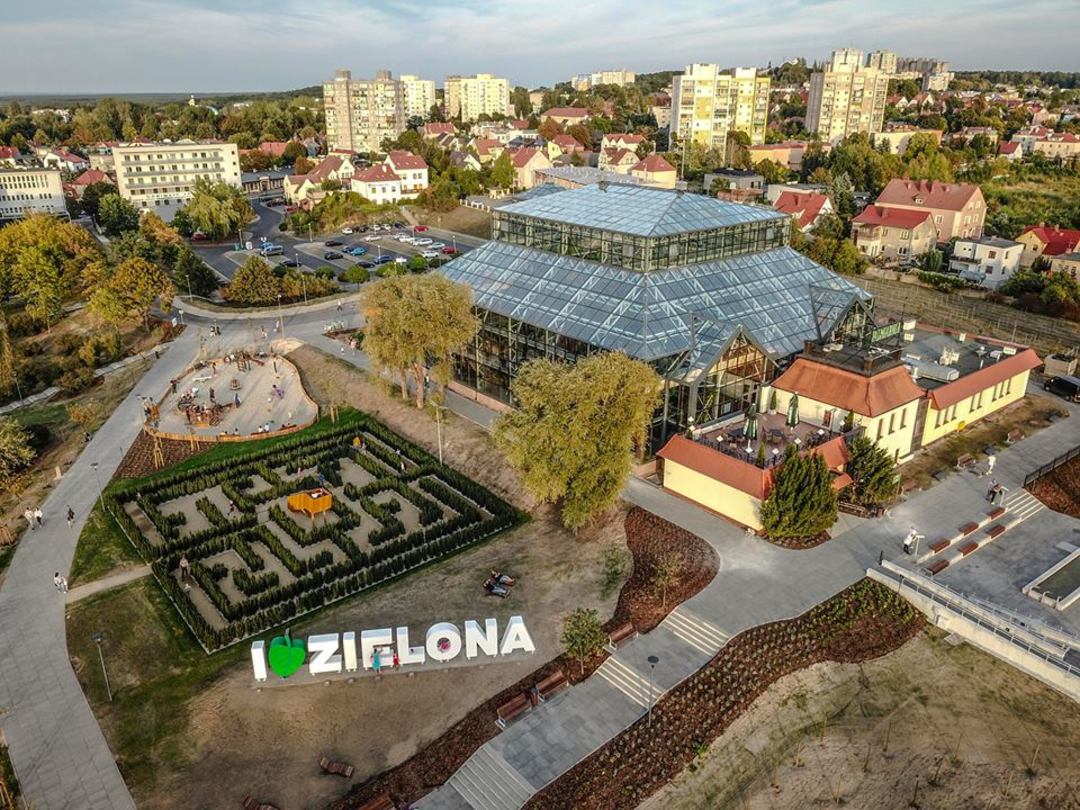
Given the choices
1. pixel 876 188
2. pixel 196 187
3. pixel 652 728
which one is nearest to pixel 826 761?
pixel 652 728

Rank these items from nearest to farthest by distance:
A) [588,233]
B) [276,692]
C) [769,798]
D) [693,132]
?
[769,798] → [276,692] → [588,233] → [693,132]

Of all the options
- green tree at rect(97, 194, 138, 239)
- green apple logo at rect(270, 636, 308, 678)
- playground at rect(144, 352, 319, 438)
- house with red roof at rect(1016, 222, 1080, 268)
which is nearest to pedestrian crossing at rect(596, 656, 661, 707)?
green apple logo at rect(270, 636, 308, 678)

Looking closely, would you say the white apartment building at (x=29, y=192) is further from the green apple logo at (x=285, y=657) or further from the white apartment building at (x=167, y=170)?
the green apple logo at (x=285, y=657)

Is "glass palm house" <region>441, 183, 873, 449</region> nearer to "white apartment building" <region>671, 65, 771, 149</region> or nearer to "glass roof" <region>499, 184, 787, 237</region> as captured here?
"glass roof" <region>499, 184, 787, 237</region>

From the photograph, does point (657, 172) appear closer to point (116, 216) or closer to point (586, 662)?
point (116, 216)

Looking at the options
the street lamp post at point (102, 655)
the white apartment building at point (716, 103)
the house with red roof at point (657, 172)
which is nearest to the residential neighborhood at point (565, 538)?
the street lamp post at point (102, 655)

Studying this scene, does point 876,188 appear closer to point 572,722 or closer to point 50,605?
point 572,722

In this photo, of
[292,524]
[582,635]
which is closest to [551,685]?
[582,635]
